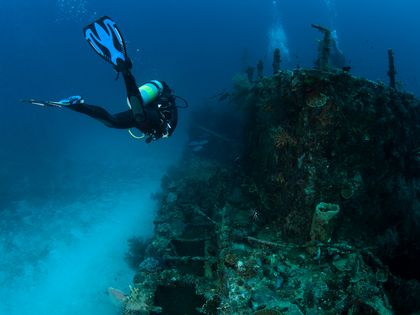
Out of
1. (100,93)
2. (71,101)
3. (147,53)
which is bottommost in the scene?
(71,101)

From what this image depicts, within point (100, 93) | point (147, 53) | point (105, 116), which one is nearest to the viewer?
point (105, 116)

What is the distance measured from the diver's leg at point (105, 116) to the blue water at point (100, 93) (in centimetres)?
801

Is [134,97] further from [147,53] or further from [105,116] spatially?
[147,53]

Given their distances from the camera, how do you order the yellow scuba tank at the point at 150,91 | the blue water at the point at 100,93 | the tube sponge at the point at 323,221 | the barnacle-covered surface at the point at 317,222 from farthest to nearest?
the blue water at the point at 100,93 → the yellow scuba tank at the point at 150,91 → the tube sponge at the point at 323,221 → the barnacle-covered surface at the point at 317,222

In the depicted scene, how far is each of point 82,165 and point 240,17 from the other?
7106cm

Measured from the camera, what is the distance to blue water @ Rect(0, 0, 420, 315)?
13.7 meters

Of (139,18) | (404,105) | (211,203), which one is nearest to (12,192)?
(211,203)

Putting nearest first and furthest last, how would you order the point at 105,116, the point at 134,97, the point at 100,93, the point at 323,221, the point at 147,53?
1. the point at 134,97
2. the point at 105,116
3. the point at 323,221
4. the point at 100,93
5. the point at 147,53

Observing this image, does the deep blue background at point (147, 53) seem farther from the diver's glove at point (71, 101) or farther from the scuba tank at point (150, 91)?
the diver's glove at point (71, 101)

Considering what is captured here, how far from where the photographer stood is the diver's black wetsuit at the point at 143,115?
4910mm

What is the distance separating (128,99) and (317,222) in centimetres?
378

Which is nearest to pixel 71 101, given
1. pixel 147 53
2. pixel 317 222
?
pixel 317 222

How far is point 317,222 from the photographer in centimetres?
562

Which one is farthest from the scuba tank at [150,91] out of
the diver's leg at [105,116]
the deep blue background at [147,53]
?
the deep blue background at [147,53]
